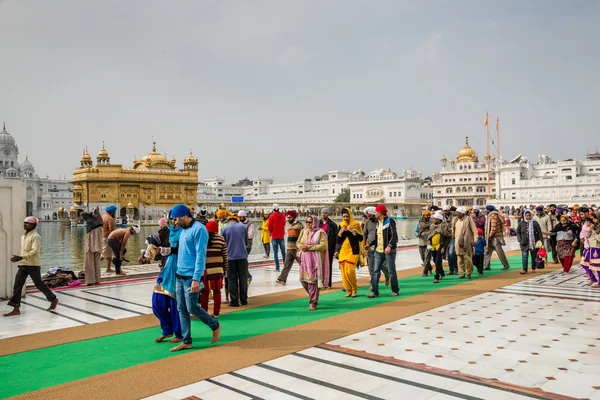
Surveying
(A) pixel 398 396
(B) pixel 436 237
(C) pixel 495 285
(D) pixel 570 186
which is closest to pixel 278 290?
(B) pixel 436 237

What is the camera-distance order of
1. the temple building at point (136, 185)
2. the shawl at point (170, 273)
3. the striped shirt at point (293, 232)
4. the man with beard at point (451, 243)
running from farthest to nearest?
the temple building at point (136, 185) → the man with beard at point (451, 243) → the striped shirt at point (293, 232) → the shawl at point (170, 273)

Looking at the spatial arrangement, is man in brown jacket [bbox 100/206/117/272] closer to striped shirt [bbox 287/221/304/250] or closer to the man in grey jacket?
striped shirt [bbox 287/221/304/250]

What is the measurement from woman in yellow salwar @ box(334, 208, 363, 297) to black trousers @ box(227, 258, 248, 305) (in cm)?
153

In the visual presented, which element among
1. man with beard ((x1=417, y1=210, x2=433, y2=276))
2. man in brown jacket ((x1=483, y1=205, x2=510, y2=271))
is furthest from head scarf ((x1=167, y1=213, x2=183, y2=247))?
man in brown jacket ((x1=483, y1=205, x2=510, y2=271))

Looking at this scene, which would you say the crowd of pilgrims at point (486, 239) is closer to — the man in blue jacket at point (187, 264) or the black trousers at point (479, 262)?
the black trousers at point (479, 262)

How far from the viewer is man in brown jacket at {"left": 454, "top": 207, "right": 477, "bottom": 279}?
9.47 metres

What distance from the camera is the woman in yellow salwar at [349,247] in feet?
24.4

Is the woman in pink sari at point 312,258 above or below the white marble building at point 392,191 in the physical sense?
below

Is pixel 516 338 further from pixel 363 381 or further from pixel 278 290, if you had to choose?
pixel 278 290

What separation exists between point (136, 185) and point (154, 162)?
5.82m

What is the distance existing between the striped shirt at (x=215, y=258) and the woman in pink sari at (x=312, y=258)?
124 cm

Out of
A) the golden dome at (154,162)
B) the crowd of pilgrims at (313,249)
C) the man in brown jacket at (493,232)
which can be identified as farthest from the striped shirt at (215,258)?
the golden dome at (154,162)

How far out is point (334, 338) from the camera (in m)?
5.13

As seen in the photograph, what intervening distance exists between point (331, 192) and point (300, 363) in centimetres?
9613
